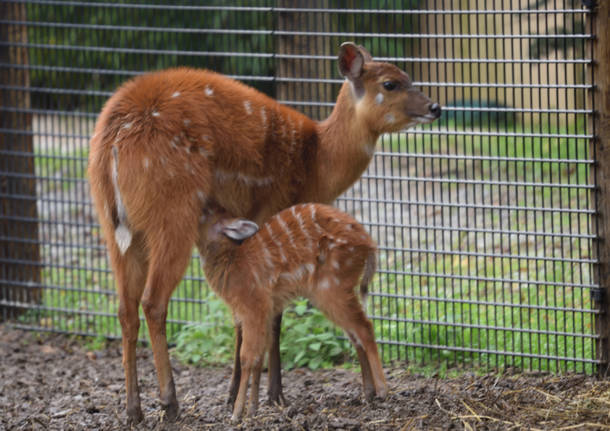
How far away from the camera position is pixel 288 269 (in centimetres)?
469

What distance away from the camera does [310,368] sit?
234 inches

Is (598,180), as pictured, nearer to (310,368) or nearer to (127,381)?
(310,368)

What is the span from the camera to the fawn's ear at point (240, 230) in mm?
4641

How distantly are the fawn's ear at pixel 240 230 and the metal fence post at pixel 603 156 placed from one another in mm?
1944

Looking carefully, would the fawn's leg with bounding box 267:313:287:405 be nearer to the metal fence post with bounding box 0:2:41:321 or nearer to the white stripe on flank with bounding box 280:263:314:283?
the white stripe on flank with bounding box 280:263:314:283

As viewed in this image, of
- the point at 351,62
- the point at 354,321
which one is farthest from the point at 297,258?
the point at 351,62

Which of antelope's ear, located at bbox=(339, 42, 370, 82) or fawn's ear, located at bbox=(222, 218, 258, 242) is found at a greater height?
antelope's ear, located at bbox=(339, 42, 370, 82)

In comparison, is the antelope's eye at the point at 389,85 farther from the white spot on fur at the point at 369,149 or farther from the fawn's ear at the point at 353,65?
the white spot on fur at the point at 369,149

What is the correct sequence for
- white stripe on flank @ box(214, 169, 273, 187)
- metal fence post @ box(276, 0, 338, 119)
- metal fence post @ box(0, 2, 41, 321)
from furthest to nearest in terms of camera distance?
1. metal fence post @ box(0, 2, 41, 321)
2. metal fence post @ box(276, 0, 338, 119)
3. white stripe on flank @ box(214, 169, 273, 187)

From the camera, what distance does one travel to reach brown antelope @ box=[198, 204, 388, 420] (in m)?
4.63

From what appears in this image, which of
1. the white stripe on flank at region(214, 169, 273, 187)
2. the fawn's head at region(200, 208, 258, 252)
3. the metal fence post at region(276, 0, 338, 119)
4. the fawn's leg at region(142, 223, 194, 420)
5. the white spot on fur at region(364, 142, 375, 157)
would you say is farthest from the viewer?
the metal fence post at region(276, 0, 338, 119)

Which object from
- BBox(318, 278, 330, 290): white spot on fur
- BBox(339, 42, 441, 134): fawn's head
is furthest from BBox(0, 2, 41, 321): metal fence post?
BBox(318, 278, 330, 290): white spot on fur

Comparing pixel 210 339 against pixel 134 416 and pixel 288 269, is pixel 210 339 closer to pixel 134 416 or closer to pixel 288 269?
pixel 134 416

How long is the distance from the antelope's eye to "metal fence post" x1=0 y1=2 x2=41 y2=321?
320 centimetres
